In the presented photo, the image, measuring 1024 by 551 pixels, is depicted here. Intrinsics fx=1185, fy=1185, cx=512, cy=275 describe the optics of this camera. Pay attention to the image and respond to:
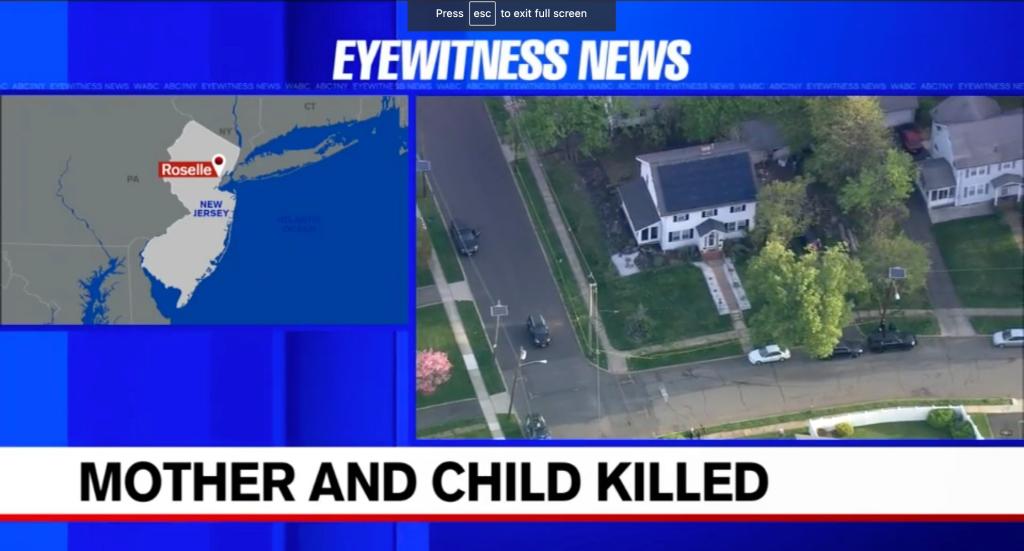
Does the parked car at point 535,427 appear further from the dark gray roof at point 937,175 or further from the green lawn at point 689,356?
the dark gray roof at point 937,175

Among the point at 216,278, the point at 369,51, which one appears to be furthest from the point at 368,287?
the point at 369,51

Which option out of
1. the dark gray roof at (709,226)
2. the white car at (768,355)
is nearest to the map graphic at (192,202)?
the dark gray roof at (709,226)

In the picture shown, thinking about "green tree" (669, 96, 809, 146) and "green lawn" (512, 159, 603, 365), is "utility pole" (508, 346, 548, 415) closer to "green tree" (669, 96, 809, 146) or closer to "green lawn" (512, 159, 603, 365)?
"green lawn" (512, 159, 603, 365)

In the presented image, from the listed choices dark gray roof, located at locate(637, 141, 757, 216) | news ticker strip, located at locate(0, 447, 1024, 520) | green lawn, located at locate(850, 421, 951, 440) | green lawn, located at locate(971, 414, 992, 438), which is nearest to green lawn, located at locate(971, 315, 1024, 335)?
green lawn, located at locate(971, 414, 992, 438)

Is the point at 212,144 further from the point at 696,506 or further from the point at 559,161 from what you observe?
the point at 696,506

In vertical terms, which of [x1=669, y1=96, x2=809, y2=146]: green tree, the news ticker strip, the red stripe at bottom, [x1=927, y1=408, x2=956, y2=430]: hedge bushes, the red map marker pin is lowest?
the red stripe at bottom

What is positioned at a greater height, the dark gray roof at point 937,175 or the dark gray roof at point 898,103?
the dark gray roof at point 898,103

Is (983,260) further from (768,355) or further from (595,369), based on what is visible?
(595,369)
